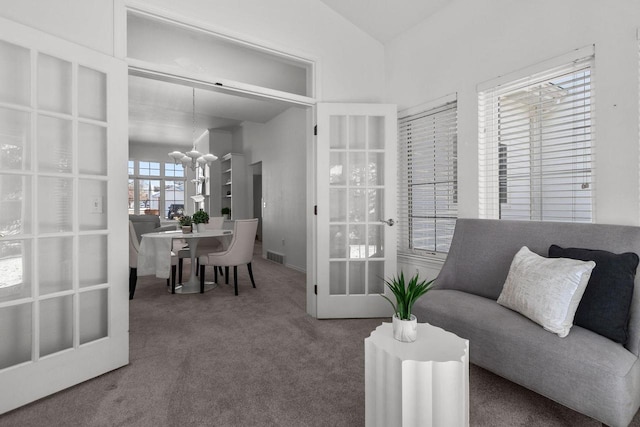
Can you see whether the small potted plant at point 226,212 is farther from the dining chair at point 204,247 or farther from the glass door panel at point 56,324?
the glass door panel at point 56,324

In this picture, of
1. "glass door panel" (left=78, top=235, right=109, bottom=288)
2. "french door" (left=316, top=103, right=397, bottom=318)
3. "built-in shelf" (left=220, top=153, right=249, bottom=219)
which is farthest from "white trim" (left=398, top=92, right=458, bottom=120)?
"built-in shelf" (left=220, top=153, right=249, bottom=219)

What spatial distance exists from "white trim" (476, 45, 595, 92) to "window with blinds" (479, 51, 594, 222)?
2 centimetres

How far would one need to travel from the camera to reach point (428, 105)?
3045 millimetres

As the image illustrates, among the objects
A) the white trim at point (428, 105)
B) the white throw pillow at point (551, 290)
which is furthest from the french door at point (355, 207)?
the white throw pillow at point (551, 290)

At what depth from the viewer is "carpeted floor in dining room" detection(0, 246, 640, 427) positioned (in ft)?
5.16

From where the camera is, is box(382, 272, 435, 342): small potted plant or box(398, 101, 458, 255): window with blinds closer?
box(382, 272, 435, 342): small potted plant

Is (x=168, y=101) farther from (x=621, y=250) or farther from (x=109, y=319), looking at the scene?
(x=621, y=250)

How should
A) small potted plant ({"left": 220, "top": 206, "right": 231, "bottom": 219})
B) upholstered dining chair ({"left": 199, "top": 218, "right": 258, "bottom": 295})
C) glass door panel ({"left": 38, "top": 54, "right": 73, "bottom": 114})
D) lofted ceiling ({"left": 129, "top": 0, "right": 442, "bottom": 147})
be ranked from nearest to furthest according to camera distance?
glass door panel ({"left": 38, "top": 54, "right": 73, "bottom": 114}) → lofted ceiling ({"left": 129, "top": 0, "right": 442, "bottom": 147}) → upholstered dining chair ({"left": 199, "top": 218, "right": 258, "bottom": 295}) → small potted plant ({"left": 220, "top": 206, "right": 231, "bottom": 219})

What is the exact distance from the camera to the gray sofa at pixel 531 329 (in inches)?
51.9

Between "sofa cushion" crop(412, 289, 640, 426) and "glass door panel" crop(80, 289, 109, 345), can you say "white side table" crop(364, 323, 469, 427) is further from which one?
"glass door panel" crop(80, 289, 109, 345)

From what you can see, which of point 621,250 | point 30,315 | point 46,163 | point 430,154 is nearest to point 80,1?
point 46,163

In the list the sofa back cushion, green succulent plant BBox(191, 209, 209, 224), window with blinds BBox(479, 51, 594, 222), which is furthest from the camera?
green succulent plant BBox(191, 209, 209, 224)

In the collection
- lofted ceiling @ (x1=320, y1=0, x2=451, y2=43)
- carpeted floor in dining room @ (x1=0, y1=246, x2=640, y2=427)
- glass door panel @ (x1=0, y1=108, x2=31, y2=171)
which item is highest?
lofted ceiling @ (x1=320, y1=0, x2=451, y2=43)

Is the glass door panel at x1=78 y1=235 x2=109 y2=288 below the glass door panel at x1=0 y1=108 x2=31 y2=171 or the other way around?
below
